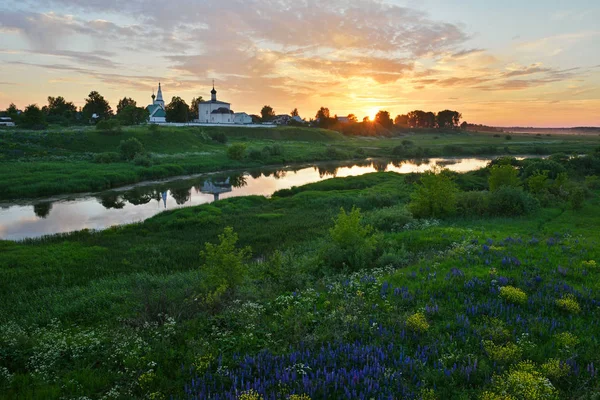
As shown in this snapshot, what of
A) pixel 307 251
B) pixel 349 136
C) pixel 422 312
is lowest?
pixel 307 251

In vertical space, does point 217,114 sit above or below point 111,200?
above

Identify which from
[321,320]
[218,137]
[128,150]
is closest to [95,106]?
[218,137]

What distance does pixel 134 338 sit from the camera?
791cm

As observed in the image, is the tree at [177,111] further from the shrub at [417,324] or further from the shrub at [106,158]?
the shrub at [417,324]

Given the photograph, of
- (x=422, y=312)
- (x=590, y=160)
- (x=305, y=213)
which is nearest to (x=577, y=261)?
(x=422, y=312)

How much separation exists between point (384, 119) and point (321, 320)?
182878 mm

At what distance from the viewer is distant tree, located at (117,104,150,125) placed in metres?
92.4

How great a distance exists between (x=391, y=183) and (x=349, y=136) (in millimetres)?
107519

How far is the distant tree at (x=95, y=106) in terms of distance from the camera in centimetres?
10744

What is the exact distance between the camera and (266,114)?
6845 inches

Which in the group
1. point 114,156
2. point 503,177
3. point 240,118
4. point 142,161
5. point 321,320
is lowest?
point 321,320

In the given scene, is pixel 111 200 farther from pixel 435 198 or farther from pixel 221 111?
pixel 221 111

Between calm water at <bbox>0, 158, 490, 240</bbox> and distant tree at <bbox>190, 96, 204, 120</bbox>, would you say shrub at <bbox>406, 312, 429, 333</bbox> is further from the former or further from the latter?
distant tree at <bbox>190, 96, 204, 120</bbox>

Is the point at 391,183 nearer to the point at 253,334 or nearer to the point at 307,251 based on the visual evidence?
the point at 307,251
